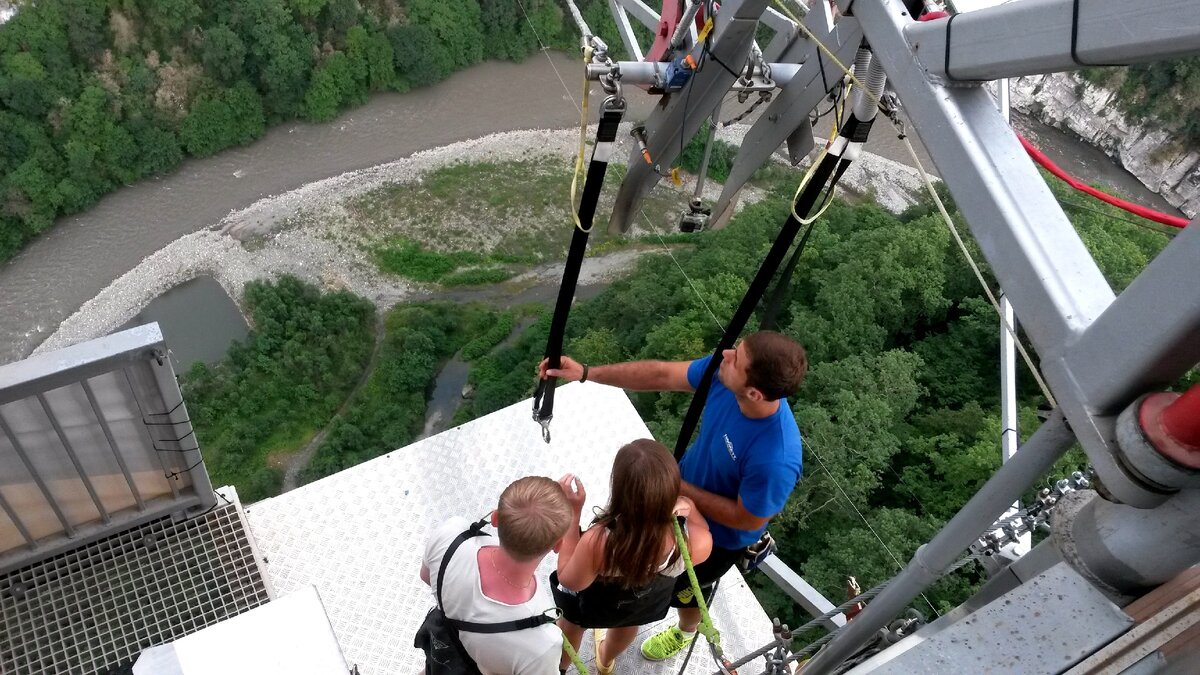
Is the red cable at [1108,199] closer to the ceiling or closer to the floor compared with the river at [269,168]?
closer to the ceiling

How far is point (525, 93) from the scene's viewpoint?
20.4 meters

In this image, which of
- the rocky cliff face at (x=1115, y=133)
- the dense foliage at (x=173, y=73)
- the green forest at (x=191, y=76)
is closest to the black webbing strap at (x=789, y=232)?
the green forest at (x=191, y=76)

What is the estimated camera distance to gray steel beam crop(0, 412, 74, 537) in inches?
94.3

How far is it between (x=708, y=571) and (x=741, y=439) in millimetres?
676

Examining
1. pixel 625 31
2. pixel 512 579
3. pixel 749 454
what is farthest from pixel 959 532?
pixel 625 31

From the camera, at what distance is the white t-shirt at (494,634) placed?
195cm

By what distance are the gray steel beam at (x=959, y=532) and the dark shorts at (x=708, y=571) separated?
19.8 inches

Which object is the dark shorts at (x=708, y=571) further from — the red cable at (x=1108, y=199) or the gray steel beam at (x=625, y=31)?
the gray steel beam at (x=625, y=31)

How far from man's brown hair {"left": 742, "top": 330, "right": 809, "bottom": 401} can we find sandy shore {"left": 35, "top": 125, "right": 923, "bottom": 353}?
1473 cm

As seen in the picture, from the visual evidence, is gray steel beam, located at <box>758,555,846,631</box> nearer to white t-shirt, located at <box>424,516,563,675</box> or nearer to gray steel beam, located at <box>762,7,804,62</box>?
white t-shirt, located at <box>424,516,563,675</box>

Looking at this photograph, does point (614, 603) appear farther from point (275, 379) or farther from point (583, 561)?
point (275, 379)

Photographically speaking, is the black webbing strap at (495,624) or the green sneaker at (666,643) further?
the green sneaker at (666,643)

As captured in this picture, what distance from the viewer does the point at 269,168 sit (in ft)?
59.0

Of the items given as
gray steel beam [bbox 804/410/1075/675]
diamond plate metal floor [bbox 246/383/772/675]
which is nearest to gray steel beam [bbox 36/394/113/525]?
diamond plate metal floor [bbox 246/383/772/675]
